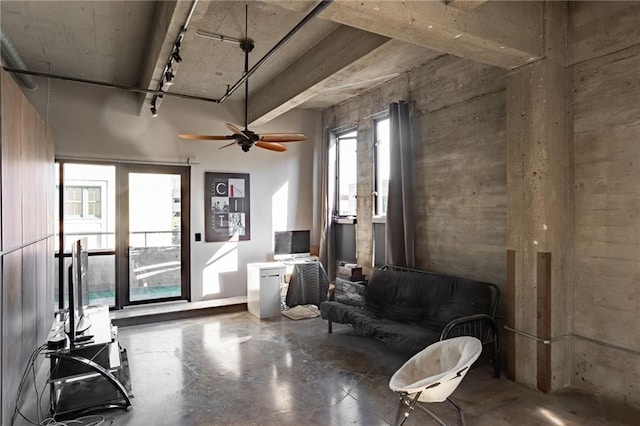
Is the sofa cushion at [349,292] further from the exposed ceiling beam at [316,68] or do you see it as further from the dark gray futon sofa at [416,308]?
the exposed ceiling beam at [316,68]

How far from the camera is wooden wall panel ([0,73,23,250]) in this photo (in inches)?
98.0

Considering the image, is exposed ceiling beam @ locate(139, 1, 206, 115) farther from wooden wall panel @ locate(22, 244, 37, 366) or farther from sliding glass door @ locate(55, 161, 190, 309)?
wooden wall panel @ locate(22, 244, 37, 366)

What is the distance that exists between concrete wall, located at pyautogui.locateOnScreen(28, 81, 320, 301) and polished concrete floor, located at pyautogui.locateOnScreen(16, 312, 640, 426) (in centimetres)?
162

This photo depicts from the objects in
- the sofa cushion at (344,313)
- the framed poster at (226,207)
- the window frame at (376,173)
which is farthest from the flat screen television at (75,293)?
the window frame at (376,173)

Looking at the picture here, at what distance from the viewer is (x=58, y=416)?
2.83m

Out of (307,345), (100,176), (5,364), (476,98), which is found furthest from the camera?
(100,176)

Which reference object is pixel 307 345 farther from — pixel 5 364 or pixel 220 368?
pixel 5 364

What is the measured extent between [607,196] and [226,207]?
494 centimetres

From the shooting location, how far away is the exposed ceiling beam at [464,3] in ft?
8.39

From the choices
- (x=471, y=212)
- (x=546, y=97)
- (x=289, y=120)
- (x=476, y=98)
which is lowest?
(x=471, y=212)

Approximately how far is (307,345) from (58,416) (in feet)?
7.74

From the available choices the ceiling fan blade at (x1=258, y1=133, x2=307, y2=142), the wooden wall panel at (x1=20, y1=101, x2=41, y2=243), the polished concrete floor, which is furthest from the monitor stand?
the ceiling fan blade at (x1=258, y1=133, x2=307, y2=142)

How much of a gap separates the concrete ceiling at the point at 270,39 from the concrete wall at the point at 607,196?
1.57ft

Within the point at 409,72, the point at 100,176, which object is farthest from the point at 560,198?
the point at 100,176
